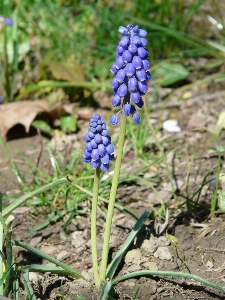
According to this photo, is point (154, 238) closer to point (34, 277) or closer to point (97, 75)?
point (34, 277)

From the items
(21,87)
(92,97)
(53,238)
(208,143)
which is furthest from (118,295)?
(21,87)

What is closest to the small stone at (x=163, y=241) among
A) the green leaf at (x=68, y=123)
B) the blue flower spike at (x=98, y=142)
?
the blue flower spike at (x=98, y=142)

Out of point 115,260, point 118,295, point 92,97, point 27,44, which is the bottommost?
point 118,295

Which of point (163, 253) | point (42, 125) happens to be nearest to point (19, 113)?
point (42, 125)

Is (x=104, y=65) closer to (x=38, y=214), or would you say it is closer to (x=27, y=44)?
(x=27, y=44)

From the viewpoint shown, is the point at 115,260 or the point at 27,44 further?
the point at 27,44

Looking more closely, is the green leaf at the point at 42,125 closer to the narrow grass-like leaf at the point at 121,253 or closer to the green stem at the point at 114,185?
the narrow grass-like leaf at the point at 121,253
